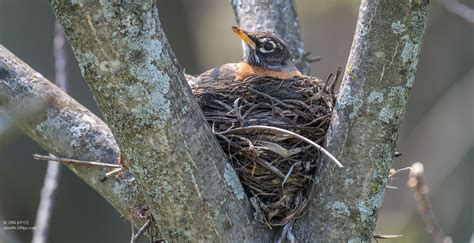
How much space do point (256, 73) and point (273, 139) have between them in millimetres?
1360

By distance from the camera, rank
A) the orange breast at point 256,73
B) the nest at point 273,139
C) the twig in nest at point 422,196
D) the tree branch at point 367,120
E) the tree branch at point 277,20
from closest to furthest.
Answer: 1. the tree branch at point 367,120
2. the nest at point 273,139
3. the twig in nest at point 422,196
4. the orange breast at point 256,73
5. the tree branch at point 277,20

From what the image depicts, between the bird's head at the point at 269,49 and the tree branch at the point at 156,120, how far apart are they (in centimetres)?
190

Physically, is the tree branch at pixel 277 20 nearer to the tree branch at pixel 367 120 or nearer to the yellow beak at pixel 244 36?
the yellow beak at pixel 244 36

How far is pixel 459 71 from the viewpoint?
9414mm

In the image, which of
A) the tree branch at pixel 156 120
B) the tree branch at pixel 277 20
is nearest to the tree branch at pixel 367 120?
the tree branch at pixel 156 120

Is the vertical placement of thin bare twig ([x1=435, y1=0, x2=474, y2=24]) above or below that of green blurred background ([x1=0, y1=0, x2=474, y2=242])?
above

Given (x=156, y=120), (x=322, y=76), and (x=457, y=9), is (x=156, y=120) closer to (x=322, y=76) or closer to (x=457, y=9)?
(x=457, y=9)

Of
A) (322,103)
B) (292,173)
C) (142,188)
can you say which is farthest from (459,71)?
(142,188)

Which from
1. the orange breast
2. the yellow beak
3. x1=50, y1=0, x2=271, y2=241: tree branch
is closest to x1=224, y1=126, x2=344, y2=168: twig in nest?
x1=50, y1=0, x2=271, y2=241: tree branch

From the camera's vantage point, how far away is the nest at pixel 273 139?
10.4 ft

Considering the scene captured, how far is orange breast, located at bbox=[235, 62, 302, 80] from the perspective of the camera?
4.58 meters

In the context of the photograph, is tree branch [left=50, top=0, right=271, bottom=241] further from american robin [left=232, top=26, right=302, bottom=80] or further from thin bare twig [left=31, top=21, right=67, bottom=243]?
american robin [left=232, top=26, right=302, bottom=80]

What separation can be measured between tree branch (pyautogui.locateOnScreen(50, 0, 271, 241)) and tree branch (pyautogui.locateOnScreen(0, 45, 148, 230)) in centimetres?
75

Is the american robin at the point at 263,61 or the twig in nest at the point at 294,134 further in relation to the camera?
the american robin at the point at 263,61
